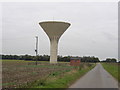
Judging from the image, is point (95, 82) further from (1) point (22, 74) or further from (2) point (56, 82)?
(1) point (22, 74)

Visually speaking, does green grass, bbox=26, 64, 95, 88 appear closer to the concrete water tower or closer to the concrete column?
the concrete water tower

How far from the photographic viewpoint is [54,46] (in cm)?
5881

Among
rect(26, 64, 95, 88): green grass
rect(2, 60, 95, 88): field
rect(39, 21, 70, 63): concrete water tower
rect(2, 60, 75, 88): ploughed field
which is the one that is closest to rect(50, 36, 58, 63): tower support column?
rect(39, 21, 70, 63): concrete water tower

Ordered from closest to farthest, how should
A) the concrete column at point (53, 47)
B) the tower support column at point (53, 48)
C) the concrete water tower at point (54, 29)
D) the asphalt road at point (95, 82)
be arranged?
the asphalt road at point (95, 82) → the concrete water tower at point (54, 29) → the concrete column at point (53, 47) → the tower support column at point (53, 48)

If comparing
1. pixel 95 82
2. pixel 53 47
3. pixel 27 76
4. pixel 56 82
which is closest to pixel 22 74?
pixel 27 76

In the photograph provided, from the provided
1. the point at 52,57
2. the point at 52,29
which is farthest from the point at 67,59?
the point at 52,29

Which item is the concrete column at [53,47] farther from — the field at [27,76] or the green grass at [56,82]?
the green grass at [56,82]

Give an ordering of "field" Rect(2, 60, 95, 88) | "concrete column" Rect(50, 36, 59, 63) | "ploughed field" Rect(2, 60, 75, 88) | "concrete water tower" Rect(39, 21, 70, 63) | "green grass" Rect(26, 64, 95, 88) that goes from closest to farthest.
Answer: "green grass" Rect(26, 64, 95, 88)
"field" Rect(2, 60, 95, 88)
"ploughed field" Rect(2, 60, 75, 88)
"concrete water tower" Rect(39, 21, 70, 63)
"concrete column" Rect(50, 36, 59, 63)

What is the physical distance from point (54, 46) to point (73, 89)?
46.7 m

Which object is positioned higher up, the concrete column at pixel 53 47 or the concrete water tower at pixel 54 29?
the concrete water tower at pixel 54 29

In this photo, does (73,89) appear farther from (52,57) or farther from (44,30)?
(52,57)

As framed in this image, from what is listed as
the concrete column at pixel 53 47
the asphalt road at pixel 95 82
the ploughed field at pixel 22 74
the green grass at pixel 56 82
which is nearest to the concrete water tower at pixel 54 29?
the concrete column at pixel 53 47

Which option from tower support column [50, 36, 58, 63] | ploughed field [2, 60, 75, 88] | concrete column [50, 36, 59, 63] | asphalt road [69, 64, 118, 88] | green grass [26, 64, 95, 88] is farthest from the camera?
tower support column [50, 36, 58, 63]

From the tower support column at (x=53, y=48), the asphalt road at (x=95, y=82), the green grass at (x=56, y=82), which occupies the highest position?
the tower support column at (x=53, y=48)
